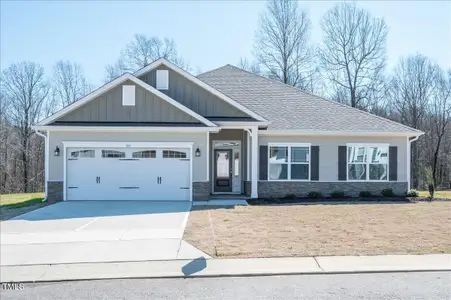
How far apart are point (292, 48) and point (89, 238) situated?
3073cm

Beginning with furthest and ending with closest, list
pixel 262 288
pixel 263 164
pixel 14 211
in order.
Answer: pixel 263 164, pixel 14 211, pixel 262 288

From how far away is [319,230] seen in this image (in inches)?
396

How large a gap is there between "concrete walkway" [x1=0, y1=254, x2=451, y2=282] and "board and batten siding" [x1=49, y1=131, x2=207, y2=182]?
8768 mm

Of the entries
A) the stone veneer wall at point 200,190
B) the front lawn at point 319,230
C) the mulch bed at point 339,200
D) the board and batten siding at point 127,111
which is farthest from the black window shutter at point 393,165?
the board and batten siding at point 127,111

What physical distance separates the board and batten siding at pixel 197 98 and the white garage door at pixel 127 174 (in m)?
2.23

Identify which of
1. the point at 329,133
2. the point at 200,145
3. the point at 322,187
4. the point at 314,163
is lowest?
the point at 322,187

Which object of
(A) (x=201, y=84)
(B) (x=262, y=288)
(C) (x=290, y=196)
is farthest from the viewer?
(C) (x=290, y=196)

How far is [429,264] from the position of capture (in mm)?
6926

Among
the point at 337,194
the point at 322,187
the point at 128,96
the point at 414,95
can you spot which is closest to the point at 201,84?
the point at 128,96

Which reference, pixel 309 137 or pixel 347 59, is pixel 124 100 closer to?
pixel 309 137

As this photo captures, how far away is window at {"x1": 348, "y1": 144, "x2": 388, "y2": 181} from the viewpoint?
18.1 meters

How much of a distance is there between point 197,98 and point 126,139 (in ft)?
11.6

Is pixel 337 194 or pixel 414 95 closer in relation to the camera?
pixel 337 194

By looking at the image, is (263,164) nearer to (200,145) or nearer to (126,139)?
(200,145)
